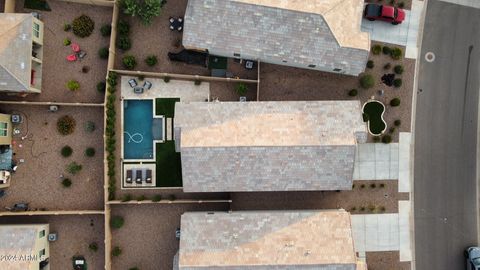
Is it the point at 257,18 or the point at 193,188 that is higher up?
the point at 257,18

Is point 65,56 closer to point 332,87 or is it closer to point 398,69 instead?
point 332,87

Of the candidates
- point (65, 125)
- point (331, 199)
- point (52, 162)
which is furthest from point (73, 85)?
point (331, 199)

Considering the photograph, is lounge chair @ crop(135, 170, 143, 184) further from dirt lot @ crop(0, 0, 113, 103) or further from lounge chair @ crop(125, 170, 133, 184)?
dirt lot @ crop(0, 0, 113, 103)

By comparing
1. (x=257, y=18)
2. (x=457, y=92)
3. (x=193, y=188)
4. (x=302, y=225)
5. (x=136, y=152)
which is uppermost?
(x=257, y=18)

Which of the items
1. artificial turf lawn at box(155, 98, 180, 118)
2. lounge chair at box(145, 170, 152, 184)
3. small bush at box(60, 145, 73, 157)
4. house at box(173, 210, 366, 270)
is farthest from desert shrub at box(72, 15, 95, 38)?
house at box(173, 210, 366, 270)

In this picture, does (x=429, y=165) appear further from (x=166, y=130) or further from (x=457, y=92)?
(x=166, y=130)

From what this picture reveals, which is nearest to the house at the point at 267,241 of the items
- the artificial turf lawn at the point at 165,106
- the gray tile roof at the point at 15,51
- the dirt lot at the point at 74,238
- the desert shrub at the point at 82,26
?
the dirt lot at the point at 74,238

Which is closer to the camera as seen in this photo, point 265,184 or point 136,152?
point 265,184

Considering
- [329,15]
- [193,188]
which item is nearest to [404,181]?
[329,15]
